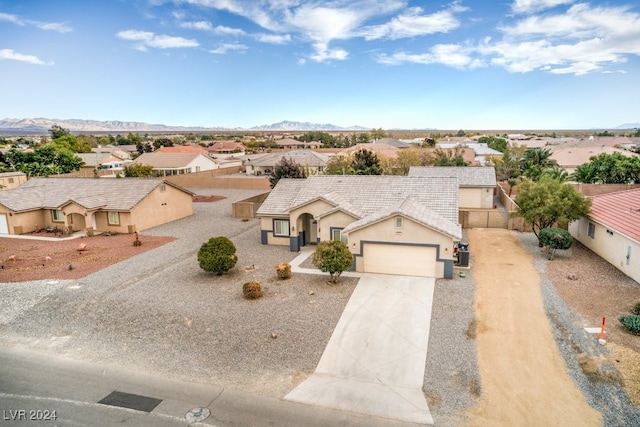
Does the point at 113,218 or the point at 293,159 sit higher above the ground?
the point at 293,159

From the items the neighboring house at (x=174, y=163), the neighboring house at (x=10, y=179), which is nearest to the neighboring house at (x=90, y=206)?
the neighboring house at (x=10, y=179)

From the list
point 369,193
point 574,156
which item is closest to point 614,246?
point 369,193

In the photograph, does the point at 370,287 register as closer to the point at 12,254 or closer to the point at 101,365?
the point at 101,365

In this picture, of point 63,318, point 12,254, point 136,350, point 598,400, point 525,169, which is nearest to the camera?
point 598,400

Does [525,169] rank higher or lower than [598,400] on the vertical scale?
higher

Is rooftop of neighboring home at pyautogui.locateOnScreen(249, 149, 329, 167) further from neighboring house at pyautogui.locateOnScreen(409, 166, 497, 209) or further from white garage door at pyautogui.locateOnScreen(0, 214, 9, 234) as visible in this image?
white garage door at pyautogui.locateOnScreen(0, 214, 9, 234)

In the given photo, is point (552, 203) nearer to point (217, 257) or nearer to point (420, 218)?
point (420, 218)

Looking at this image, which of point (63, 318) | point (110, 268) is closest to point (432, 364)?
point (63, 318)

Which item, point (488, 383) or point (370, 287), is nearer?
point (488, 383)

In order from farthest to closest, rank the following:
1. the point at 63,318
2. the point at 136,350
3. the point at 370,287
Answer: the point at 370,287
the point at 63,318
the point at 136,350
